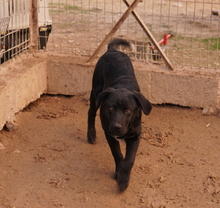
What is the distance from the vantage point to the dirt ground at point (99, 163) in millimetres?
4312

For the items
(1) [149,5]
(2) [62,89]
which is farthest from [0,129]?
(1) [149,5]

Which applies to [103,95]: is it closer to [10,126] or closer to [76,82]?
[10,126]

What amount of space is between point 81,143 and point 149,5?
33.2ft

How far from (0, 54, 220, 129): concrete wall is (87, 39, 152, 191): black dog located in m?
1.45

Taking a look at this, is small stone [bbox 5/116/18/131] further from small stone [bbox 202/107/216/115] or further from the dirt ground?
small stone [bbox 202/107/216/115]

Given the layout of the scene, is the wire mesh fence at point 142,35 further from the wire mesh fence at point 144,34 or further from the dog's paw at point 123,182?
the dog's paw at point 123,182

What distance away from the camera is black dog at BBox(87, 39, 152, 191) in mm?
4215

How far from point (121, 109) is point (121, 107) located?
0.02 m

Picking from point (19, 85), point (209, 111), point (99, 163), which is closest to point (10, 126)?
point (19, 85)

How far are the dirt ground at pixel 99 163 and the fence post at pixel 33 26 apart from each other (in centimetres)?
105

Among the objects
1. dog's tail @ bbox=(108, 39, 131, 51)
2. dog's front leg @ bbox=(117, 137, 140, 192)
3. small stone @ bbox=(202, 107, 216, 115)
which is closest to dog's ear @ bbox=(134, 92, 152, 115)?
dog's front leg @ bbox=(117, 137, 140, 192)

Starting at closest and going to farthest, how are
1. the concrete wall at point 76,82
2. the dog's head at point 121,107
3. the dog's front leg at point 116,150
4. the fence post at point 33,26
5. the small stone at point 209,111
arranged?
the dog's head at point 121,107
the dog's front leg at point 116,150
the concrete wall at point 76,82
the small stone at point 209,111
the fence post at point 33,26

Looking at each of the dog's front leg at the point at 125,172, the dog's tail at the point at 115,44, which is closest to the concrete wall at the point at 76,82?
the dog's tail at the point at 115,44

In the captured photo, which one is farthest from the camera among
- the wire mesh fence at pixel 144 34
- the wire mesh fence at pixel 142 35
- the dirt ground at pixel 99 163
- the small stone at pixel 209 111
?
the wire mesh fence at pixel 142 35
